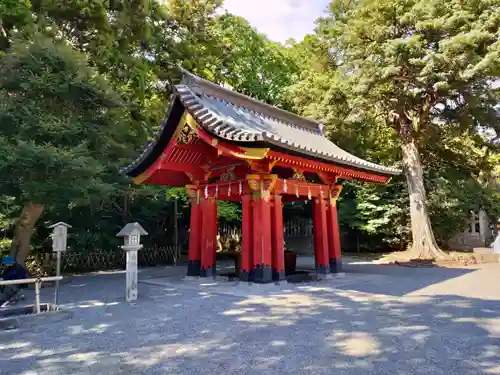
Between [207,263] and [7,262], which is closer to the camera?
[7,262]

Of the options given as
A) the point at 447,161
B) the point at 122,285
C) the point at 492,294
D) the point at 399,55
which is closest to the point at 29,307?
the point at 122,285

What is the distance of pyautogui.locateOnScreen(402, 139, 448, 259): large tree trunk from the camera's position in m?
15.7

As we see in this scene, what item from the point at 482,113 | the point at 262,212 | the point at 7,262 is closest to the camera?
the point at 7,262

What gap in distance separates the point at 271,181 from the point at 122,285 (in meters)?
5.01

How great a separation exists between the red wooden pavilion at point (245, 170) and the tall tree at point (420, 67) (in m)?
5.77

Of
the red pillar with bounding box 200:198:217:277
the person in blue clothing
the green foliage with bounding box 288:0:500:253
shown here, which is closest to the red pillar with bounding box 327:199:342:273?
the red pillar with bounding box 200:198:217:277

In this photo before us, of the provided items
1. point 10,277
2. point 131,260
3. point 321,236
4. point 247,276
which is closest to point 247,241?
point 247,276

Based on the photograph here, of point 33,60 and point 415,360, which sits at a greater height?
point 33,60

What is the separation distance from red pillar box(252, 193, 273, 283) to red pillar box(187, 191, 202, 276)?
2.40 meters

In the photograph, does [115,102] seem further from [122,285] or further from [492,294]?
[492,294]

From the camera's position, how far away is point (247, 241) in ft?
28.6

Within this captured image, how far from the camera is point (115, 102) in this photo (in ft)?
32.2

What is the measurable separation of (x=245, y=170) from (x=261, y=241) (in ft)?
6.27

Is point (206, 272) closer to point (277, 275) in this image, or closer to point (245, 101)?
point (277, 275)
